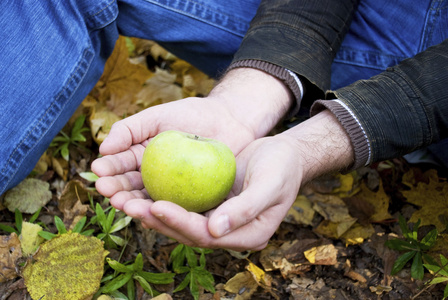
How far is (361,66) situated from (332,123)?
72cm

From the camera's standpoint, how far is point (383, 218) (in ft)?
7.99

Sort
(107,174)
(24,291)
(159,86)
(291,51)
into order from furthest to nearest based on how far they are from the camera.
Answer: (159,86), (291,51), (24,291), (107,174)

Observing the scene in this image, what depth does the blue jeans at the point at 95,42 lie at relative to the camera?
2.01m

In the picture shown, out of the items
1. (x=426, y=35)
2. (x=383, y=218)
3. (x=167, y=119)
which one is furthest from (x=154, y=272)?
(x=426, y=35)

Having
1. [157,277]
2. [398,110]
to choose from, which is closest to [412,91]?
[398,110]

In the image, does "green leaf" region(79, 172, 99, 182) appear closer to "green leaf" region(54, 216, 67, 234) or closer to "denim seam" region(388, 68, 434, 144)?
"green leaf" region(54, 216, 67, 234)

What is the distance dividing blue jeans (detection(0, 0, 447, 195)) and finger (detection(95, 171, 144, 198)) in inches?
24.3

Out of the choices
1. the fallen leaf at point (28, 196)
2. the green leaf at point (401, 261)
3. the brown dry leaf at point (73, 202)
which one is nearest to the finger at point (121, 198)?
the brown dry leaf at point (73, 202)

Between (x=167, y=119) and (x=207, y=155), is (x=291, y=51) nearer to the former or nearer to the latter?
(x=167, y=119)

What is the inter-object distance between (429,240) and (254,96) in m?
1.24

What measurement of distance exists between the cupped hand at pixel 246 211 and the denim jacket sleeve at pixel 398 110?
42cm

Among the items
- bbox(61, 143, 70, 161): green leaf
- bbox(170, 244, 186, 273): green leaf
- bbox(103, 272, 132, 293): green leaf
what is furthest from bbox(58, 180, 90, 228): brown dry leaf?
bbox(170, 244, 186, 273): green leaf

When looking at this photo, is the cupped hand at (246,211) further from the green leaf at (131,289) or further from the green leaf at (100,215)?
the green leaf at (100,215)

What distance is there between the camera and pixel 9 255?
6.44 feet
